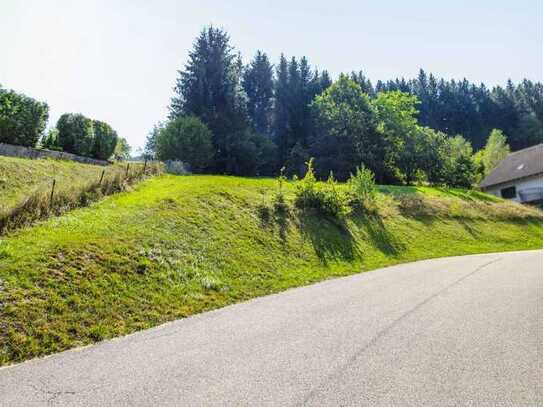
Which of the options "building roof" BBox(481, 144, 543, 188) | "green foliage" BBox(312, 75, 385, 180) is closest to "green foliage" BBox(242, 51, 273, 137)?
"green foliage" BBox(312, 75, 385, 180)

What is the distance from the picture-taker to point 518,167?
171 ft

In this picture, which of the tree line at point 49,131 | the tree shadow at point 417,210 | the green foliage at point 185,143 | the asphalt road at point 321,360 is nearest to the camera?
the asphalt road at point 321,360

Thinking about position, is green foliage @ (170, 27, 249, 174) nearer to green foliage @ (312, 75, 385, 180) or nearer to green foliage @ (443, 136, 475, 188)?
green foliage @ (312, 75, 385, 180)

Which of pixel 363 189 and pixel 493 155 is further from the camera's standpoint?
pixel 493 155

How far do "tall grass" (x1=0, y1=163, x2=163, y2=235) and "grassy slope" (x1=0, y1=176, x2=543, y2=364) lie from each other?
44 centimetres

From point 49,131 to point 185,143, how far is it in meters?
13.7

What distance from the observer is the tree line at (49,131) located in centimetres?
2116

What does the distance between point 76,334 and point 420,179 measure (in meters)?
49.0

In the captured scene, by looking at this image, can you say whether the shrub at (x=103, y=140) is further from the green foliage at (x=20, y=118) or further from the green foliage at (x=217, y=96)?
the green foliage at (x=217, y=96)

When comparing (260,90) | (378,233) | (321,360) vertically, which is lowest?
(321,360)

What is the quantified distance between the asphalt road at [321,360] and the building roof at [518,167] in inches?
1905

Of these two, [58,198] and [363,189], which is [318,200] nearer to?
[363,189]

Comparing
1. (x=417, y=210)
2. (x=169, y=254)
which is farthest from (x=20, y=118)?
(x=417, y=210)

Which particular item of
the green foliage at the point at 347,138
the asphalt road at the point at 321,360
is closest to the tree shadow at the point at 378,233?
the asphalt road at the point at 321,360
